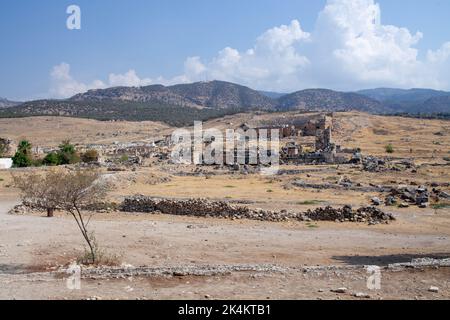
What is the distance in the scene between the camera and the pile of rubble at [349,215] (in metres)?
21.3

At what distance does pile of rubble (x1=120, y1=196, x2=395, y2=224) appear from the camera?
70.5 feet

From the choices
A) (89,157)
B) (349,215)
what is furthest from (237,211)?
(89,157)

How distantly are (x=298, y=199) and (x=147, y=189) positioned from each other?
1192cm

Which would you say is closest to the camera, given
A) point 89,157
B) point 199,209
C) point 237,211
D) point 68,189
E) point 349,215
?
point 68,189

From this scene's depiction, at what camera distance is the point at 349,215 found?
70.8 ft

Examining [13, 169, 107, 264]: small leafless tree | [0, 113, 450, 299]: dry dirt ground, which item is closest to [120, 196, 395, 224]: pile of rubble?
[0, 113, 450, 299]: dry dirt ground

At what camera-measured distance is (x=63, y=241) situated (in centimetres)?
1677

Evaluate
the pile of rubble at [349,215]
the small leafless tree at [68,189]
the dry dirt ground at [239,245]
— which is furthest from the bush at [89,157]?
the small leafless tree at [68,189]

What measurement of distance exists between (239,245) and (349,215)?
7.28m

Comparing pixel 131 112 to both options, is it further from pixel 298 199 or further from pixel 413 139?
pixel 298 199

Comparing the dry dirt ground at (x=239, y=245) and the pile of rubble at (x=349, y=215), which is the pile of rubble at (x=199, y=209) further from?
the pile of rubble at (x=349, y=215)

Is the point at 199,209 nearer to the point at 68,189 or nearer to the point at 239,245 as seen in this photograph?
the point at 239,245

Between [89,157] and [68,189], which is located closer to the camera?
[68,189]
